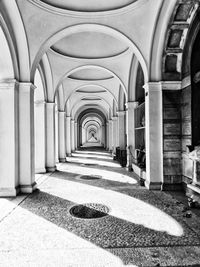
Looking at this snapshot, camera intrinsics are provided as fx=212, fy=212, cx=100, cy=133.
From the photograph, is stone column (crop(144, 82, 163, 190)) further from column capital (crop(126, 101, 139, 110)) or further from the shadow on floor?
column capital (crop(126, 101, 139, 110))

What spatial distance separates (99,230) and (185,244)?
161cm

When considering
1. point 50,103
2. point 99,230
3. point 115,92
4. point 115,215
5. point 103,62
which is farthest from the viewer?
point 115,92

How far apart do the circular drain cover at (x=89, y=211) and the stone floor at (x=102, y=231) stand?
128 mm

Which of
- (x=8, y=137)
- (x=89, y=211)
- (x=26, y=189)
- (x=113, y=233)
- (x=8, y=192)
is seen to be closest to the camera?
(x=113, y=233)

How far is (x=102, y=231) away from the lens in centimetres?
423

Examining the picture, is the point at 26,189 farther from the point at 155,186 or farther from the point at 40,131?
the point at 155,186

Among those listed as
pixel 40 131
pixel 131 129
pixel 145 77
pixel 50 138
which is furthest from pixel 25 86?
pixel 131 129

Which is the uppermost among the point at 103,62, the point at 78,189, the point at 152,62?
the point at 103,62

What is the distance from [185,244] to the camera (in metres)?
3.69

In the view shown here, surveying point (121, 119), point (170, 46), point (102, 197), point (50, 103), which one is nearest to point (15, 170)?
point (102, 197)

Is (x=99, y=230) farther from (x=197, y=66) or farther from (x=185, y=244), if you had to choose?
(x=197, y=66)

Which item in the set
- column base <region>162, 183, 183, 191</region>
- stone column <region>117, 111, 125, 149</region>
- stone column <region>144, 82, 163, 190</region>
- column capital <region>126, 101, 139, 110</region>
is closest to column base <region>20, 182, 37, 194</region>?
stone column <region>144, 82, 163, 190</region>

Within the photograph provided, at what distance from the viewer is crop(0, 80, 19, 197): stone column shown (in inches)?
263

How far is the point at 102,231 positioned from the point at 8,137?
14.2 ft
